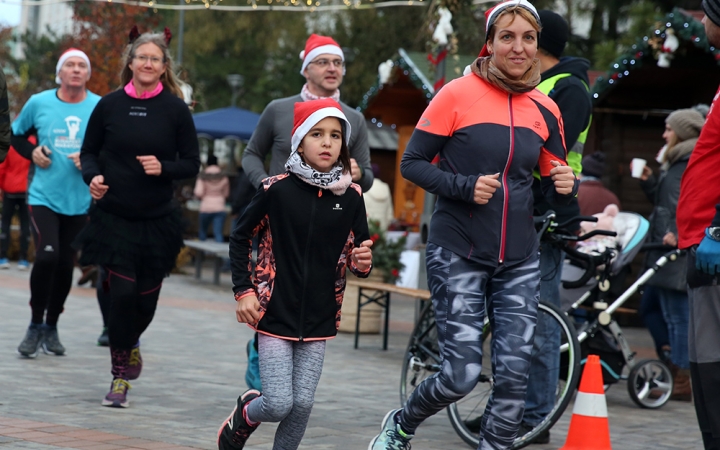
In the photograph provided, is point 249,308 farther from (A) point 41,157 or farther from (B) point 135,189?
(A) point 41,157

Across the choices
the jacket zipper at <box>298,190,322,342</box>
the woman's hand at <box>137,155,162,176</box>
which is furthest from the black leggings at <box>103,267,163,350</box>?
the jacket zipper at <box>298,190,322,342</box>

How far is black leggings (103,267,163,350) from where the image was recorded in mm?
6250

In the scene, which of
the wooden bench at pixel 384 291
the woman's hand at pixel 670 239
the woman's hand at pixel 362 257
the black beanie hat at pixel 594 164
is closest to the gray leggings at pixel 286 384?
the woman's hand at pixel 362 257

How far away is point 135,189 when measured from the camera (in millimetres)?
6344

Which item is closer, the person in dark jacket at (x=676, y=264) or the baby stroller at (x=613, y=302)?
the baby stroller at (x=613, y=302)

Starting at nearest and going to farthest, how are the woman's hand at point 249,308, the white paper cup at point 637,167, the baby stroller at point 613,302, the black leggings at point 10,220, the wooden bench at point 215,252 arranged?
the woman's hand at point 249,308 < the baby stroller at point 613,302 < the white paper cup at point 637,167 < the black leggings at point 10,220 < the wooden bench at point 215,252

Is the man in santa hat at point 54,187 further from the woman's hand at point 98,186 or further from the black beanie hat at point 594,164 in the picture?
the black beanie hat at point 594,164

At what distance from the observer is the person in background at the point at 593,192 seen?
1055 centimetres

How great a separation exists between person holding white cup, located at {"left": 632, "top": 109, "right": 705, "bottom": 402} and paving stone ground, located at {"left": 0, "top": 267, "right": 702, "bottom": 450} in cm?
32

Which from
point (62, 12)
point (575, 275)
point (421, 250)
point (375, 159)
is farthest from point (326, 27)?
point (62, 12)

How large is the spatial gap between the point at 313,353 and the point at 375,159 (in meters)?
23.1

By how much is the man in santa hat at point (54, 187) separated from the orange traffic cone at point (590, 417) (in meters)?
4.05

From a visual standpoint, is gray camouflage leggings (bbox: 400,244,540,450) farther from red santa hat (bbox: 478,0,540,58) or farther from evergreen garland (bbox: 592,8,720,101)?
evergreen garland (bbox: 592,8,720,101)

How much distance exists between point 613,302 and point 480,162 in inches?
126
